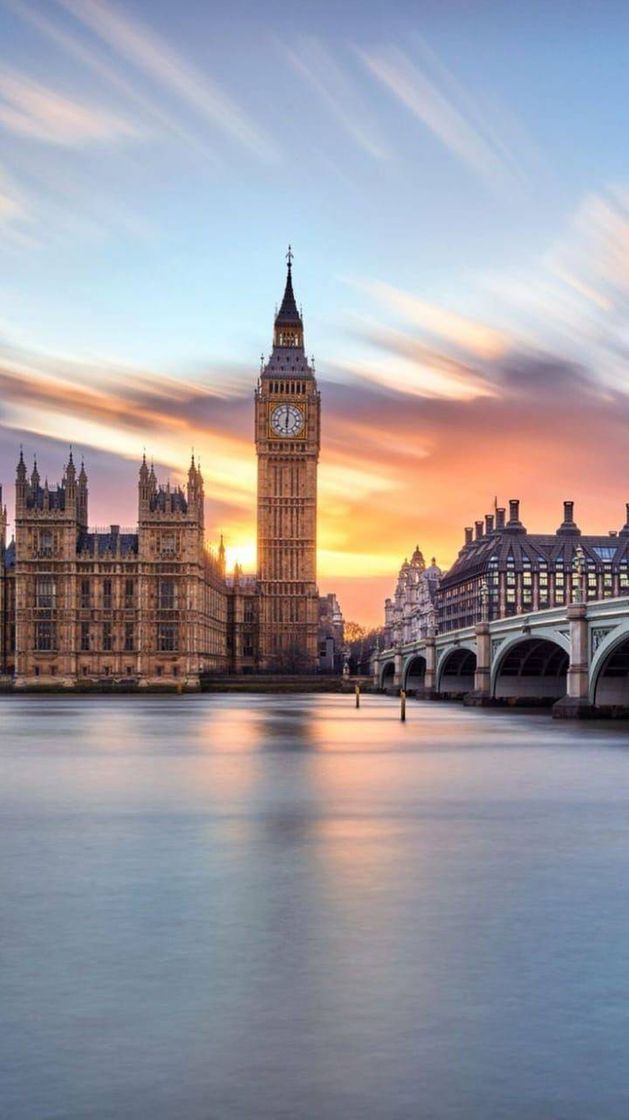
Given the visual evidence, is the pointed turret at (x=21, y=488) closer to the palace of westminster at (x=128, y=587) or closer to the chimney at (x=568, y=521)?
the palace of westminster at (x=128, y=587)

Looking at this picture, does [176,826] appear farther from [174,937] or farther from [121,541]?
[121,541]

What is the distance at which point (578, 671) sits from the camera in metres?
68.1

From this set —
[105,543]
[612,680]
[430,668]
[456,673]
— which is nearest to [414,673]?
[456,673]

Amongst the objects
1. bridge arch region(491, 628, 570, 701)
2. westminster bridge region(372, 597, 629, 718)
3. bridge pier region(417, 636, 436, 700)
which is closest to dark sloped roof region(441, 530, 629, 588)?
westminster bridge region(372, 597, 629, 718)

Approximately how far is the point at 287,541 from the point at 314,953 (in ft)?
594

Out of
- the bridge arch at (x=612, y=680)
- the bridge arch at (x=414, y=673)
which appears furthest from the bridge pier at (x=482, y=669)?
the bridge arch at (x=414, y=673)

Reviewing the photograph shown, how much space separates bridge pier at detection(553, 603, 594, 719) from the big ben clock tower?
115617mm

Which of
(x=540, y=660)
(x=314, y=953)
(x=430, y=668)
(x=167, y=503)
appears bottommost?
(x=314, y=953)

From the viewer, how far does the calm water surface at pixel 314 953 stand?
9328mm

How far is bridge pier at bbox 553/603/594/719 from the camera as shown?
67062mm

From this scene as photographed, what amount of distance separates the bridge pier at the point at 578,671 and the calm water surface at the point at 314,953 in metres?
36.5

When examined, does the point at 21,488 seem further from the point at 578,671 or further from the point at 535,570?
the point at 578,671

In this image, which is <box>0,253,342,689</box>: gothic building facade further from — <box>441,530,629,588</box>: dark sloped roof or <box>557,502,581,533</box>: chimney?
<box>557,502,581,533</box>: chimney

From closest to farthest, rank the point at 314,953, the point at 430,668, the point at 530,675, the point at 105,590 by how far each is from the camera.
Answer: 1. the point at 314,953
2. the point at 530,675
3. the point at 430,668
4. the point at 105,590
